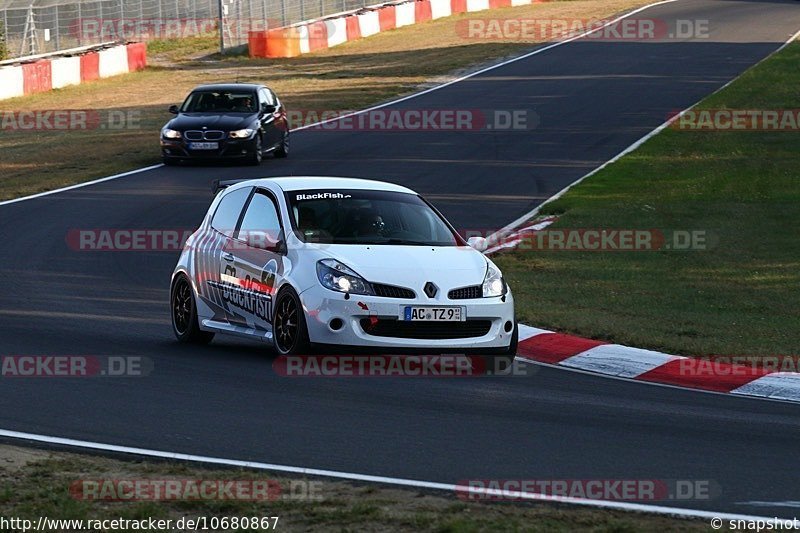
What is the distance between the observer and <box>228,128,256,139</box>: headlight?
92.3 feet

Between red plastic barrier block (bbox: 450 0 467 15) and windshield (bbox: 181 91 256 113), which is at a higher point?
red plastic barrier block (bbox: 450 0 467 15)

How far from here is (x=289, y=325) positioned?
1159cm

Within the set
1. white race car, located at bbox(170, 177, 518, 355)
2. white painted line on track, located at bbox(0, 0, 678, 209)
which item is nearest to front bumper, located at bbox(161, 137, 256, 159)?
white painted line on track, located at bbox(0, 0, 678, 209)

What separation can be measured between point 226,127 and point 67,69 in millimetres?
16267

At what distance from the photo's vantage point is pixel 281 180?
12992 millimetres

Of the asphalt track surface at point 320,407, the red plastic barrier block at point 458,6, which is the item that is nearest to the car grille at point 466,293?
the asphalt track surface at point 320,407

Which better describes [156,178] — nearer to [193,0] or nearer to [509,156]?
[509,156]

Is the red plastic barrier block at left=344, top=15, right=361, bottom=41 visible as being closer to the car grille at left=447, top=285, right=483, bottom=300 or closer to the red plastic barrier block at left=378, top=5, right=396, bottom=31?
the red plastic barrier block at left=378, top=5, right=396, bottom=31

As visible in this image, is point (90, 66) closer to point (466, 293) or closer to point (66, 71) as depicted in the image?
point (66, 71)

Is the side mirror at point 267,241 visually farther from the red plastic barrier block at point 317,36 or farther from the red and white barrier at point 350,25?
the red plastic barrier block at point 317,36

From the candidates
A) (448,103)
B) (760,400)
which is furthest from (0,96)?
(760,400)

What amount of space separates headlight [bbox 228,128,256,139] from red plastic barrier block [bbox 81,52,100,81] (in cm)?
1703

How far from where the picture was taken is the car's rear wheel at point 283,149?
2944cm

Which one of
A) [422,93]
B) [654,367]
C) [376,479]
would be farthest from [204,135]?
[376,479]
